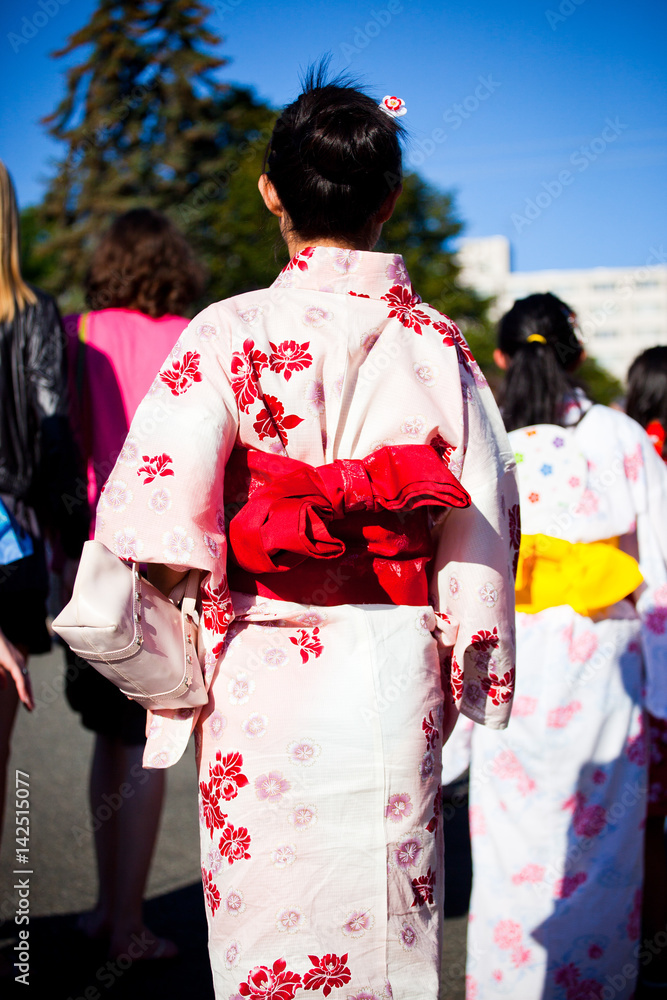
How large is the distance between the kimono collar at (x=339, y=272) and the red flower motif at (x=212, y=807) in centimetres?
91

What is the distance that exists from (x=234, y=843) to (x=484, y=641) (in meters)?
0.58

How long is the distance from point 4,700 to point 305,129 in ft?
5.35

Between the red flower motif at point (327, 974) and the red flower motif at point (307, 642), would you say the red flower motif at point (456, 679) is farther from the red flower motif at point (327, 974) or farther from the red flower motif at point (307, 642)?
the red flower motif at point (327, 974)

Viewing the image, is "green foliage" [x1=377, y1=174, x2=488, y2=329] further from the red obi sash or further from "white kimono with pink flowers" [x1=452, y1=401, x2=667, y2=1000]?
the red obi sash

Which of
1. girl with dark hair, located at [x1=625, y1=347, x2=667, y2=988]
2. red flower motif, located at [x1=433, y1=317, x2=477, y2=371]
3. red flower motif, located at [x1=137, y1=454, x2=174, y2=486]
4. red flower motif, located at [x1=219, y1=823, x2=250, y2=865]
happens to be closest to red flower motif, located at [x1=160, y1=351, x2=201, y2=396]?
red flower motif, located at [x1=137, y1=454, x2=174, y2=486]

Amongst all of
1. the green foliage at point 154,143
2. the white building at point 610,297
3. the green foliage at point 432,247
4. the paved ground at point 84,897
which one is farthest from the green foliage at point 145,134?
the white building at point 610,297

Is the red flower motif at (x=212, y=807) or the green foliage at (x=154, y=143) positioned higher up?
the green foliage at (x=154, y=143)

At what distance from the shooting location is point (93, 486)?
2508 millimetres

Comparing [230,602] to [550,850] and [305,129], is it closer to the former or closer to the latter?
[305,129]

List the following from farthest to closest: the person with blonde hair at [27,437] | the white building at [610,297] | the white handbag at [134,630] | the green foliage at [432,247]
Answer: the white building at [610,297] < the green foliage at [432,247] < the person with blonde hair at [27,437] < the white handbag at [134,630]

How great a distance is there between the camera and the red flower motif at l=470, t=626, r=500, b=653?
5.15ft

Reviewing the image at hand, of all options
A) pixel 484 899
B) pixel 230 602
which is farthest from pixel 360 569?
pixel 484 899

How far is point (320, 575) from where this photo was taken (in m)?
1.45

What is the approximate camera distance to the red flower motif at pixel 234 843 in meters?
1.40
